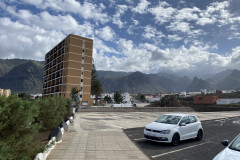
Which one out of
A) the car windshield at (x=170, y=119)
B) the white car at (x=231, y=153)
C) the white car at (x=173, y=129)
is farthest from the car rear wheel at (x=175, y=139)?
the white car at (x=231, y=153)

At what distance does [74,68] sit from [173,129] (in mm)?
62615

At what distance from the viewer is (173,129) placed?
923cm

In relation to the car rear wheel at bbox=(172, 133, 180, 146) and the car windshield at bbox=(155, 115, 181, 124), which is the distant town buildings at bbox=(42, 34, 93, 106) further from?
the car rear wheel at bbox=(172, 133, 180, 146)

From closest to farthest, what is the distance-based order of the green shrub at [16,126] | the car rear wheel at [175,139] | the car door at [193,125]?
the green shrub at [16,126], the car rear wheel at [175,139], the car door at [193,125]

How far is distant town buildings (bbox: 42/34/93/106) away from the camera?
220 ft

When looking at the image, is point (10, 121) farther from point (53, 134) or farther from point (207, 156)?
point (207, 156)

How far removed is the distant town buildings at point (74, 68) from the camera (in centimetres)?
6716

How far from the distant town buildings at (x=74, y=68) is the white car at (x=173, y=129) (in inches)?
2259

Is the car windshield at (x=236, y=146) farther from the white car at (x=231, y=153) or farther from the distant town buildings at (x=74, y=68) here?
the distant town buildings at (x=74, y=68)

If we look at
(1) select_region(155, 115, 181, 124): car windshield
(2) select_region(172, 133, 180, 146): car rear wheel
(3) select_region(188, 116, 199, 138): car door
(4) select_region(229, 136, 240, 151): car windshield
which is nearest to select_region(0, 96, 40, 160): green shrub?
(4) select_region(229, 136, 240, 151): car windshield

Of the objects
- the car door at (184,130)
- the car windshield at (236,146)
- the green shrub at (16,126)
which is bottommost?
the car door at (184,130)

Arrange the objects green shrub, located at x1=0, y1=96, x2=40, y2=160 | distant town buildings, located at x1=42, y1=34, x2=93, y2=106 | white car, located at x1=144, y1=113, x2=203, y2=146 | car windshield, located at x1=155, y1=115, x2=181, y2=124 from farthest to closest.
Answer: distant town buildings, located at x1=42, y1=34, x2=93, y2=106, car windshield, located at x1=155, y1=115, x2=181, y2=124, white car, located at x1=144, y1=113, x2=203, y2=146, green shrub, located at x1=0, y1=96, x2=40, y2=160

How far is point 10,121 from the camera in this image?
480cm

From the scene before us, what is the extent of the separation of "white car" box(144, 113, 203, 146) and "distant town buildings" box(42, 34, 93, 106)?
57.4 m
